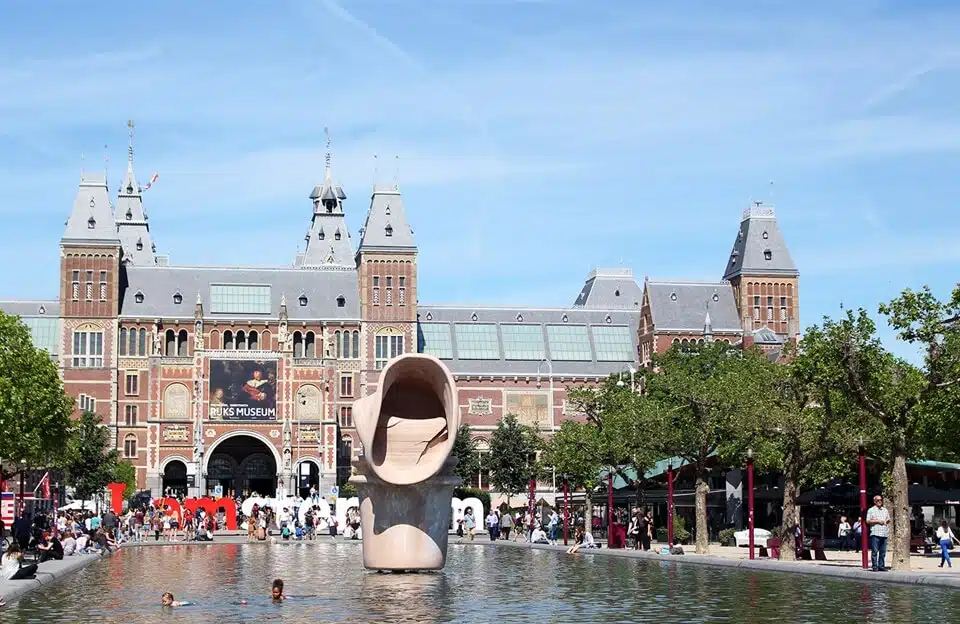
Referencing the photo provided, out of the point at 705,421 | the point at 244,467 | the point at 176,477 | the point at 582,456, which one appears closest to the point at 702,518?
the point at 705,421

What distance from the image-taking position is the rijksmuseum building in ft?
368

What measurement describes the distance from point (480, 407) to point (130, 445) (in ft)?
92.0

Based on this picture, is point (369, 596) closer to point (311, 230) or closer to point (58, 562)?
point (58, 562)

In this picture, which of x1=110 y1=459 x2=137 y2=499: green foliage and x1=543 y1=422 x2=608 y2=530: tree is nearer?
x1=543 y1=422 x2=608 y2=530: tree

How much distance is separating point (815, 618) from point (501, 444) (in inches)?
Answer: 2990

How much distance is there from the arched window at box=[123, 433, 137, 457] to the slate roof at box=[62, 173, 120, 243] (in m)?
15.3

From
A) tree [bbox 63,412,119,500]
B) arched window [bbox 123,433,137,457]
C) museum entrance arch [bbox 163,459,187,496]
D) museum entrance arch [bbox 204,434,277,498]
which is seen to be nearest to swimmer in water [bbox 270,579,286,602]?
tree [bbox 63,412,119,500]

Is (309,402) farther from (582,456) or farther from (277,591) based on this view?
(277,591)

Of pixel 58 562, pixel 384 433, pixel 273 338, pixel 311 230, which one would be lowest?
pixel 58 562

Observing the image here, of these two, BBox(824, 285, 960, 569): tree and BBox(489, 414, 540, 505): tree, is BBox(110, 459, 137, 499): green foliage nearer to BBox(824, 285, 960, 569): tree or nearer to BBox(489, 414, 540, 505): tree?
BBox(489, 414, 540, 505): tree

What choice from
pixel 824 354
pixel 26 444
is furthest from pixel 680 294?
pixel 824 354

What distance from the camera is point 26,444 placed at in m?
52.5

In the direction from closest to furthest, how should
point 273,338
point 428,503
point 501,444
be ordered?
point 428,503, point 501,444, point 273,338

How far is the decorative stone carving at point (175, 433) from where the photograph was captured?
11181 centimetres
